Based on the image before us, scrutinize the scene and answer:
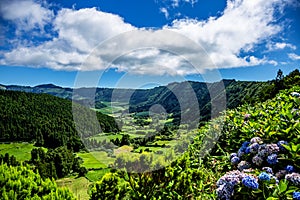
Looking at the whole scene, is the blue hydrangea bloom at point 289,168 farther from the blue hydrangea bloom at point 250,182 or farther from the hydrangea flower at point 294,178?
the blue hydrangea bloom at point 250,182

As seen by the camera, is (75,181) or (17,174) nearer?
(17,174)

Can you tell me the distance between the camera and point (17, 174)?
3.62 metres

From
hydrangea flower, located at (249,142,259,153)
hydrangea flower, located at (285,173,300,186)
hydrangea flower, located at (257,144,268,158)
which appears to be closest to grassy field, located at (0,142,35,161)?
hydrangea flower, located at (249,142,259,153)

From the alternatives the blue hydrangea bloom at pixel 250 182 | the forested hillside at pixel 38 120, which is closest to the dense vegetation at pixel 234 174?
the blue hydrangea bloom at pixel 250 182

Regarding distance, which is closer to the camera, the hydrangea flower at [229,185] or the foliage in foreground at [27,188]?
the hydrangea flower at [229,185]

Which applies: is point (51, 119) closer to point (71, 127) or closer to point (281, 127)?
point (71, 127)

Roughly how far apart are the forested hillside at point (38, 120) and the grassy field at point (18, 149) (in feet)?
13.0

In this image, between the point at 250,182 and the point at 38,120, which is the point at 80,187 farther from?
the point at 38,120

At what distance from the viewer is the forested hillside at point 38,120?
71938 millimetres

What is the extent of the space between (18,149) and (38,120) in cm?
1636

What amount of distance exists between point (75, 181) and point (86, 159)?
552 inches

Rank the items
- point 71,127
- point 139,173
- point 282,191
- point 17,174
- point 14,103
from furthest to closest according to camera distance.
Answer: point 14,103, point 71,127, point 139,173, point 17,174, point 282,191

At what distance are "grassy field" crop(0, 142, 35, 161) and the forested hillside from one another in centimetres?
398

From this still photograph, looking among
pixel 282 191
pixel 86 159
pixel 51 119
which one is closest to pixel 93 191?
pixel 282 191
